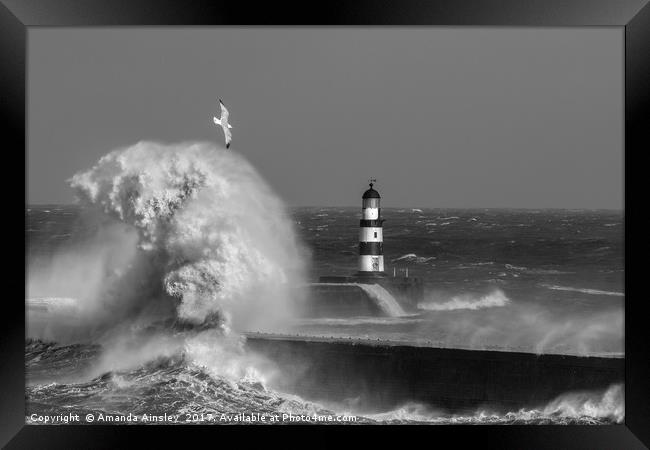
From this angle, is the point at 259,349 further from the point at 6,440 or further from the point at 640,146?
the point at 640,146

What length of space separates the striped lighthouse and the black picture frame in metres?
2.75

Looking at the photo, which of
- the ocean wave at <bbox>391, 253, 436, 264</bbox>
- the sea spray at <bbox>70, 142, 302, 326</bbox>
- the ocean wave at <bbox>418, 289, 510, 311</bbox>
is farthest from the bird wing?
the ocean wave at <bbox>418, 289, 510, 311</bbox>

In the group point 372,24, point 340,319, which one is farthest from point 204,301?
point 372,24

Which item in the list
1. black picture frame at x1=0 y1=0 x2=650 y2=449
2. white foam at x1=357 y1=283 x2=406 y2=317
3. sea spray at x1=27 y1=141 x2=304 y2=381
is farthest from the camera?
white foam at x1=357 y1=283 x2=406 y2=317

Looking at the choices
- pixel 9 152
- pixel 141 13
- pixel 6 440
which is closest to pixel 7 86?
pixel 9 152

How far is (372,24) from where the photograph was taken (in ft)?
28.5

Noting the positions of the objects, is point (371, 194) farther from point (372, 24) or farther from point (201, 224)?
point (372, 24)

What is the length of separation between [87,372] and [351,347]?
289cm

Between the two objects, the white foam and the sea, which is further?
the white foam

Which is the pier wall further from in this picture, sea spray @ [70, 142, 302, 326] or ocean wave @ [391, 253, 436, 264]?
ocean wave @ [391, 253, 436, 264]

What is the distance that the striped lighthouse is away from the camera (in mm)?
11133

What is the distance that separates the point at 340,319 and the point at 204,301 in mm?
1549

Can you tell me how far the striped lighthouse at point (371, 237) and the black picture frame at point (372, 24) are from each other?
9.01 ft

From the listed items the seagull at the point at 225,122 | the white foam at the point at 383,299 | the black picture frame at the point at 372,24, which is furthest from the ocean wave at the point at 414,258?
the black picture frame at the point at 372,24
